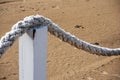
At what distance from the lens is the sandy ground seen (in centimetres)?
329

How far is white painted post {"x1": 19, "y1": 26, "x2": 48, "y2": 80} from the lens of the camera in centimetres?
138

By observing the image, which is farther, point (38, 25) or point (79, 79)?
point (79, 79)

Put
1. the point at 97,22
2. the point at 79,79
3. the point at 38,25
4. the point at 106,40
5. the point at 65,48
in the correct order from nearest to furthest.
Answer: the point at 38,25 → the point at 79,79 → the point at 65,48 → the point at 106,40 → the point at 97,22

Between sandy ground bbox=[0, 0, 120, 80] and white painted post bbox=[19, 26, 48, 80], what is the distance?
1.74 meters

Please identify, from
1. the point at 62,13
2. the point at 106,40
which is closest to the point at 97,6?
the point at 62,13

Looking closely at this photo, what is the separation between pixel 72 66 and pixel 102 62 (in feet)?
1.30

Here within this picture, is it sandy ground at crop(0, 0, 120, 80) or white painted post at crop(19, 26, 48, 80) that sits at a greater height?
white painted post at crop(19, 26, 48, 80)

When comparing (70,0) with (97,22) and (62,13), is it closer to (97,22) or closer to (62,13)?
(62,13)

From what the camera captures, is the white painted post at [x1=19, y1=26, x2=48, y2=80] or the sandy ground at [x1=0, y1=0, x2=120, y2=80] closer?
the white painted post at [x1=19, y1=26, x2=48, y2=80]

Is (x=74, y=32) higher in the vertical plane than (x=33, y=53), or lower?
lower

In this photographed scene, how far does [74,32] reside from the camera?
445cm

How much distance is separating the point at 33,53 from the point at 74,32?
3.09 m

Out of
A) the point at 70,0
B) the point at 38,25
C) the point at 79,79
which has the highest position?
the point at 38,25

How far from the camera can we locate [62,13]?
17.6 ft
